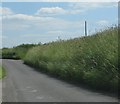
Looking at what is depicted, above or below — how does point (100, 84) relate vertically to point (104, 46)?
below

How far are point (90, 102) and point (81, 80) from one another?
5.95 metres

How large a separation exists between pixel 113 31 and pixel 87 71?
2.20m

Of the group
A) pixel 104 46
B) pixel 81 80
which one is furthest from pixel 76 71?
pixel 104 46

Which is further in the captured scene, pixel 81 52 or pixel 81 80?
pixel 81 52

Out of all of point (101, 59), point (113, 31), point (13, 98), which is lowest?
point (13, 98)

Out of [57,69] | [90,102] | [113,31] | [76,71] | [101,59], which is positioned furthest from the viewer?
[57,69]

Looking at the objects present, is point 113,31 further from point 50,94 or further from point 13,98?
point 13,98

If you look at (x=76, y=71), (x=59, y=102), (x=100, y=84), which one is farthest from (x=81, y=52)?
(x=59, y=102)

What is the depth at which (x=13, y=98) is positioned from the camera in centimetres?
1503

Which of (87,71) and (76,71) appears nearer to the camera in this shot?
(87,71)

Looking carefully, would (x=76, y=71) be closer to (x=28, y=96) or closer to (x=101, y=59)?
(x=101, y=59)

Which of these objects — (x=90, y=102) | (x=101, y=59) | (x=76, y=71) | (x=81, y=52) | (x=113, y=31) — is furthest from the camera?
(x=81, y=52)

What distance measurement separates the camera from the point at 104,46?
670 inches

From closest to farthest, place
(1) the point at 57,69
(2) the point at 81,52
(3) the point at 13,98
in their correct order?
(3) the point at 13,98 → (2) the point at 81,52 → (1) the point at 57,69
